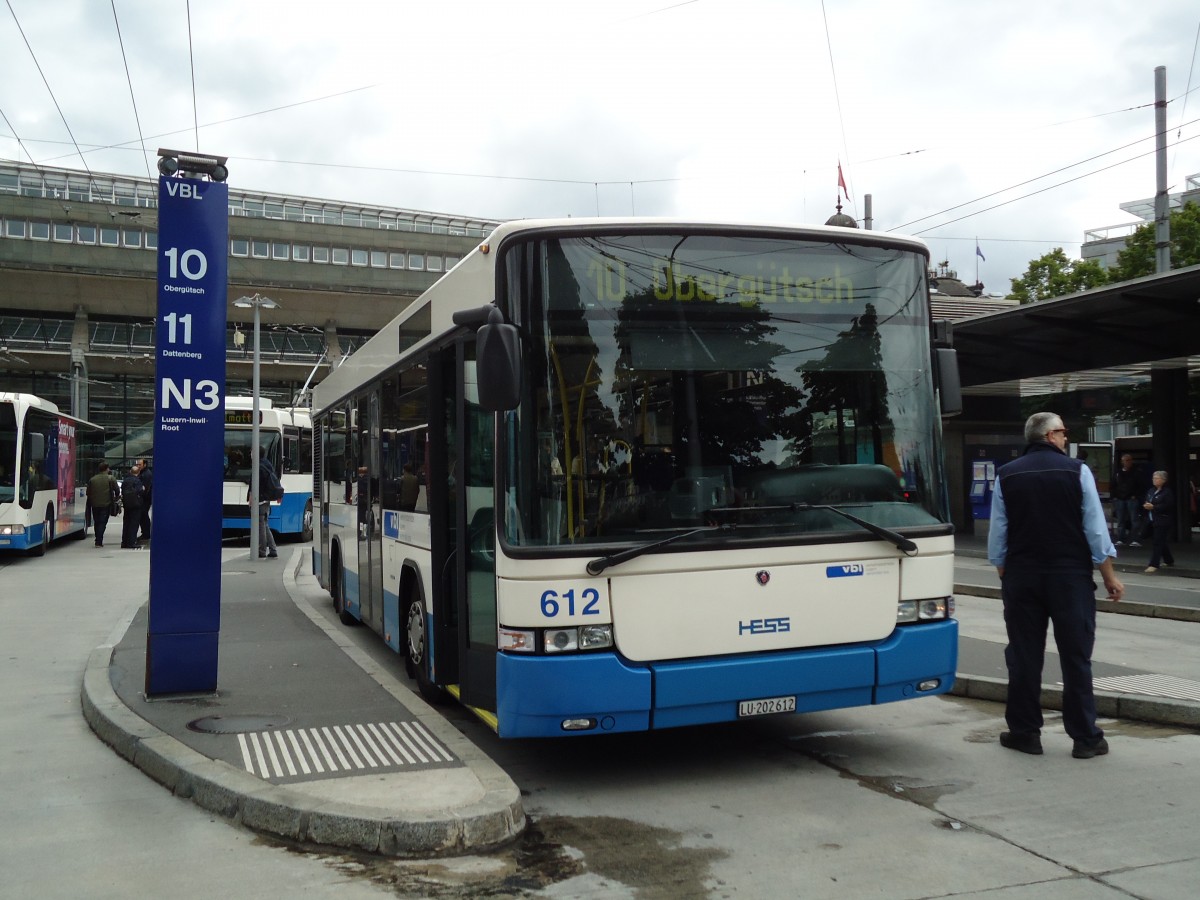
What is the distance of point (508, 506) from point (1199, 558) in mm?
17952

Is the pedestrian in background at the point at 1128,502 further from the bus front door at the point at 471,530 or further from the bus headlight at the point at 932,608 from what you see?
the bus front door at the point at 471,530

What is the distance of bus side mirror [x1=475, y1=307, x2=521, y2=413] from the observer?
5.40 meters

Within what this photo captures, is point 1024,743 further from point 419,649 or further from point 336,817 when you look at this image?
point 419,649

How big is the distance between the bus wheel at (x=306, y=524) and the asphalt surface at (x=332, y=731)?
16.7 m

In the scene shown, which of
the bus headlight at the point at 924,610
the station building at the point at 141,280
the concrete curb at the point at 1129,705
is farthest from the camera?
the station building at the point at 141,280

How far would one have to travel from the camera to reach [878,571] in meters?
6.08

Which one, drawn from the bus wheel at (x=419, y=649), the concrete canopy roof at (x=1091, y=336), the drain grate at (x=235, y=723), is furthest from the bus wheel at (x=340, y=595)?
the concrete canopy roof at (x=1091, y=336)

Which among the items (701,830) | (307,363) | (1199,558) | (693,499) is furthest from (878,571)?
(307,363)

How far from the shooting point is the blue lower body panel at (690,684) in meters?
5.48

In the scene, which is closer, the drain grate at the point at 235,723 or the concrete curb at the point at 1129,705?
the drain grate at the point at 235,723

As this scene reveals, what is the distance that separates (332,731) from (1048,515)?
4274mm

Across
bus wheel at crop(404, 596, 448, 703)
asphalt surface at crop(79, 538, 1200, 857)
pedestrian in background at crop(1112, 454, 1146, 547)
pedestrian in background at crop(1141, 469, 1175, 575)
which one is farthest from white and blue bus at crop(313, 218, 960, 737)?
pedestrian in background at crop(1112, 454, 1146, 547)

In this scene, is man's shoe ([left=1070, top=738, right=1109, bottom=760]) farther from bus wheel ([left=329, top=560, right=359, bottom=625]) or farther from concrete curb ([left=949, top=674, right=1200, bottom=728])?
bus wheel ([left=329, top=560, right=359, bottom=625])

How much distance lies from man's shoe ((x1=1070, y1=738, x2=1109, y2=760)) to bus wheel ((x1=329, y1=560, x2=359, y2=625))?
25.5 ft
